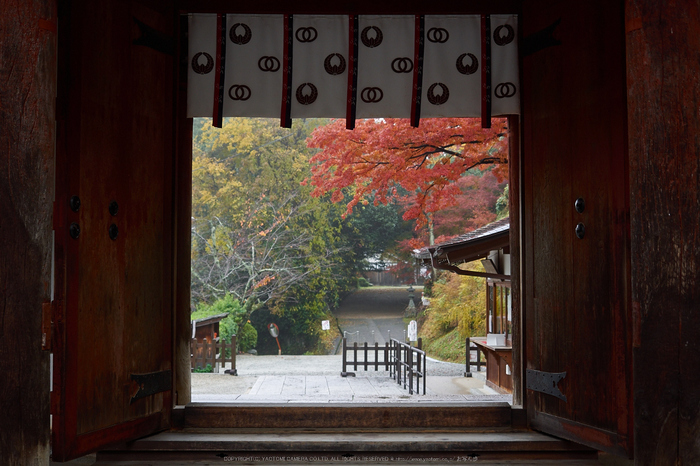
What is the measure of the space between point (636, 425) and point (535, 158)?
5.27 feet

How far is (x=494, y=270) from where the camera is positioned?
961 centimetres

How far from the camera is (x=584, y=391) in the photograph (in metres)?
2.88

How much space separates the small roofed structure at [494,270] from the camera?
28.0ft

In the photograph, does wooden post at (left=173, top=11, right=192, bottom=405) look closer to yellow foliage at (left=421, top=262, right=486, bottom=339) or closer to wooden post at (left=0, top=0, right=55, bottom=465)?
wooden post at (left=0, top=0, right=55, bottom=465)

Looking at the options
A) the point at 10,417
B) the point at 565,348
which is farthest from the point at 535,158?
the point at 10,417

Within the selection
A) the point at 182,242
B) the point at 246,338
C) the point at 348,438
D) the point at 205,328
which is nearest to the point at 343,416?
the point at 348,438

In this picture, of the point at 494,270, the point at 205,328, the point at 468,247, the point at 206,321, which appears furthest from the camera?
the point at 205,328

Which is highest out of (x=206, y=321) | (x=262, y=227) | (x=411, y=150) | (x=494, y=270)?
(x=411, y=150)

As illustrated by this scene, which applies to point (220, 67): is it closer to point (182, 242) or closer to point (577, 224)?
point (182, 242)

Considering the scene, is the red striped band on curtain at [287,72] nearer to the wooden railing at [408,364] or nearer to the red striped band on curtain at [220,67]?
the red striped band on curtain at [220,67]

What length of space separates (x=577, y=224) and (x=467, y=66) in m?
1.20

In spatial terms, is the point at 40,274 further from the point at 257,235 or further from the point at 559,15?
the point at 257,235

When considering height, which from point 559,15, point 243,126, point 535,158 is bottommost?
point 535,158

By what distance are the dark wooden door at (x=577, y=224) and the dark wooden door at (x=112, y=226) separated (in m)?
2.08
